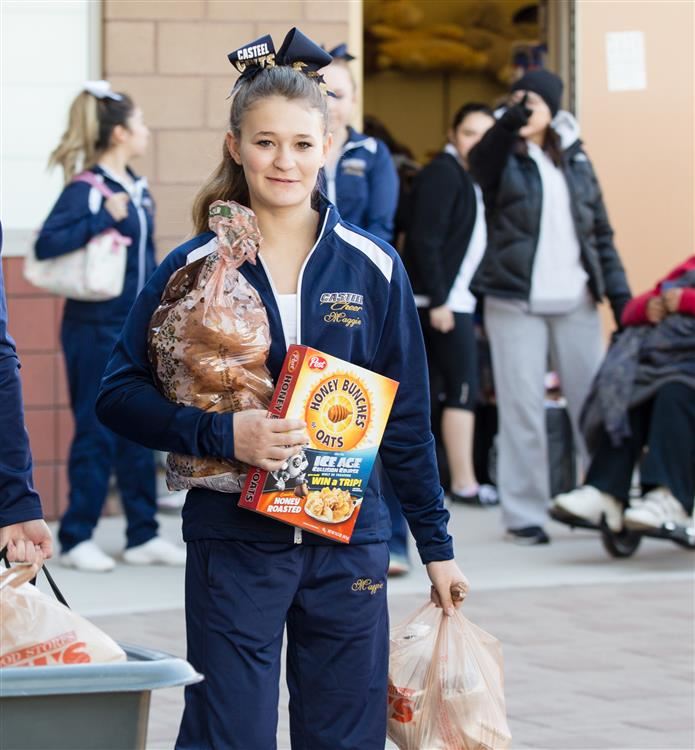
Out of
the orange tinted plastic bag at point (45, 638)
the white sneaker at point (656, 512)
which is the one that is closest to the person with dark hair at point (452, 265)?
the white sneaker at point (656, 512)

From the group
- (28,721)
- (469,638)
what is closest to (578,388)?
(469,638)

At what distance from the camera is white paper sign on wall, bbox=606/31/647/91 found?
10.7 meters

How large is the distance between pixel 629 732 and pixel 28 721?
118 inches

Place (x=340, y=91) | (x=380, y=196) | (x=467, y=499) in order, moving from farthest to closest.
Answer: (x=467, y=499) < (x=380, y=196) < (x=340, y=91)

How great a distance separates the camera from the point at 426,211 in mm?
9273

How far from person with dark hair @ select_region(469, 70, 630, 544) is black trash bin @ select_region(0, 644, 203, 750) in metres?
5.78

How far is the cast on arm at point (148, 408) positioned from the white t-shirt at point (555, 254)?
4.93 metres

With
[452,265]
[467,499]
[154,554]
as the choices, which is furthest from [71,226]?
[467,499]

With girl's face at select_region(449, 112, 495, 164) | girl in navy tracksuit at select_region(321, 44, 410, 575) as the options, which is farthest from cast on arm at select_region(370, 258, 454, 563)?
girl's face at select_region(449, 112, 495, 164)

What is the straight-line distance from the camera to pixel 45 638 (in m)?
2.65

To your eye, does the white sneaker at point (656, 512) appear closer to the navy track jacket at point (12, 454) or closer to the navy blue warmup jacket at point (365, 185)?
the navy blue warmup jacket at point (365, 185)

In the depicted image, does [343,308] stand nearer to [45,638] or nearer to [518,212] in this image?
[45,638]

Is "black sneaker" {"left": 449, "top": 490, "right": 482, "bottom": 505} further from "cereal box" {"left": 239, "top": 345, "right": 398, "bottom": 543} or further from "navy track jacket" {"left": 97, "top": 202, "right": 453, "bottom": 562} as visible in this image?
"cereal box" {"left": 239, "top": 345, "right": 398, "bottom": 543}

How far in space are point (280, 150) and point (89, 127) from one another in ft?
14.1
